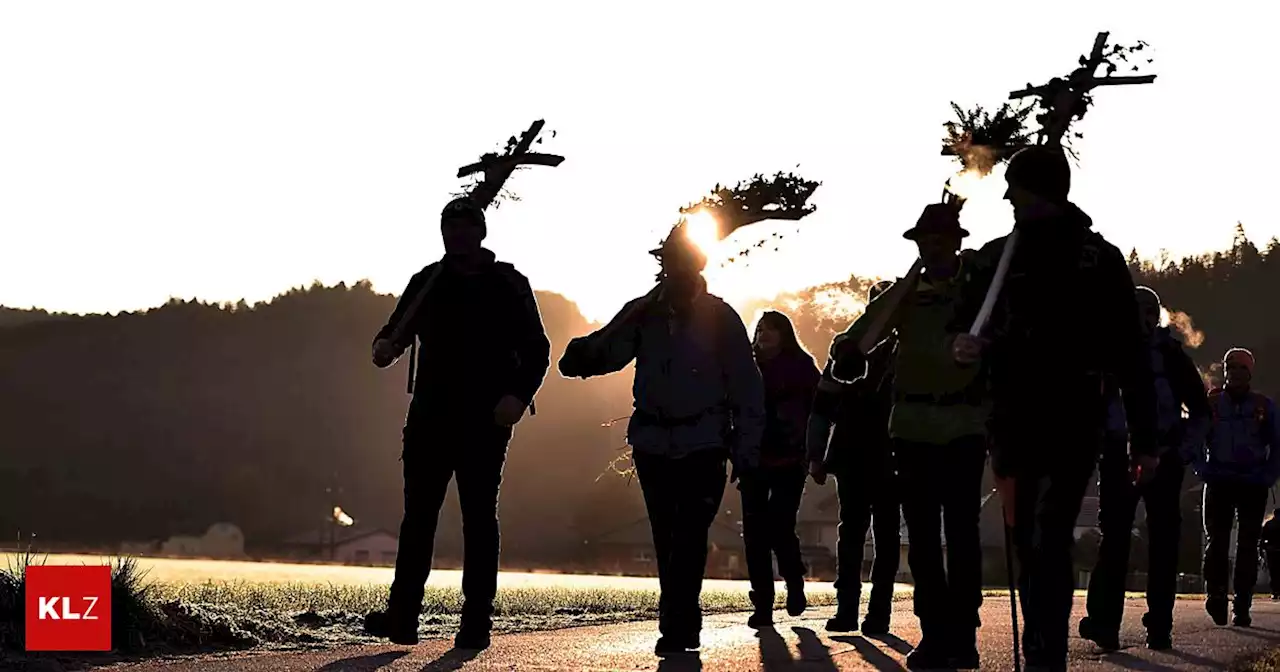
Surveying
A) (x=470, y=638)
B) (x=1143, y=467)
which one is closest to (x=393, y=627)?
(x=470, y=638)

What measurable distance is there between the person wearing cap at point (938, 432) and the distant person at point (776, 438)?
3.96m

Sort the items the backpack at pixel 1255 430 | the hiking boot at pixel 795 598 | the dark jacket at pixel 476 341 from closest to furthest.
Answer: the dark jacket at pixel 476 341, the hiking boot at pixel 795 598, the backpack at pixel 1255 430

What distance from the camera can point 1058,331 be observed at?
20.9 feet

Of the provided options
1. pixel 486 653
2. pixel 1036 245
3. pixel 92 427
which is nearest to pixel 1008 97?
pixel 1036 245

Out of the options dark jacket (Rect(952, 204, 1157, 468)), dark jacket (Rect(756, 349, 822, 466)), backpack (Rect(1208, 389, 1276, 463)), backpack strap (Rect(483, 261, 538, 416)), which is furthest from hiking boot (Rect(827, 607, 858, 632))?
dark jacket (Rect(952, 204, 1157, 468))

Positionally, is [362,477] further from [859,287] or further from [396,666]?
[396,666]

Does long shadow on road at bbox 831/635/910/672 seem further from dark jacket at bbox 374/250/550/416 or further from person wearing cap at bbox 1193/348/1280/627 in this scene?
person wearing cap at bbox 1193/348/1280/627

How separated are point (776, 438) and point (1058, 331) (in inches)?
237

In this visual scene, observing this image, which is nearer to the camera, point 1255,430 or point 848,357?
point 848,357

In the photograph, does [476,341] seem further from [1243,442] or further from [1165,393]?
[1243,442]

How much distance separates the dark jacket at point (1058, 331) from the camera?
6340 millimetres

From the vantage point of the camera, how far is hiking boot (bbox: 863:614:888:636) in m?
11.2

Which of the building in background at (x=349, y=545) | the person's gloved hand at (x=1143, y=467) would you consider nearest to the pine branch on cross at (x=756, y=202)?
the person's gloved hand at (x=1143, y=467)

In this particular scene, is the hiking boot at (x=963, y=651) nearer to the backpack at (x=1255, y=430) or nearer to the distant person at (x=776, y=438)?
the distant person at (x=776, y=438)
